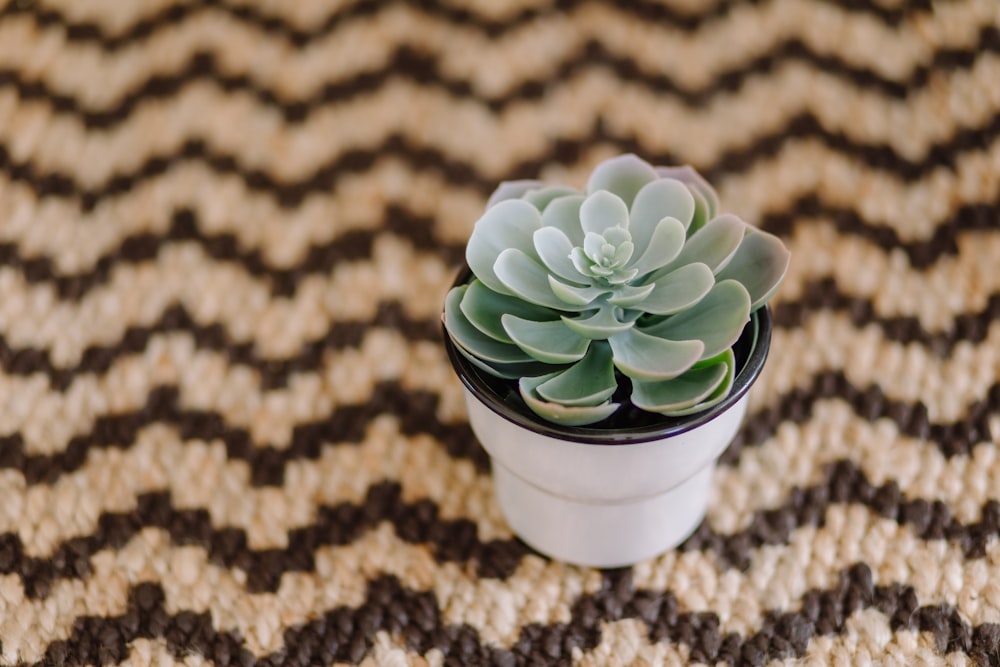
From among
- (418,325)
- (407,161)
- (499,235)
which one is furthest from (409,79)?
(499,235)

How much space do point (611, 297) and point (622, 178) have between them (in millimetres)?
Result: 60

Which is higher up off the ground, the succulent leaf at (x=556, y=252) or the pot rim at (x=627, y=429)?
the succulent leaf at (x=556, y=252)

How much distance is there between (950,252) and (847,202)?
0.20 feet

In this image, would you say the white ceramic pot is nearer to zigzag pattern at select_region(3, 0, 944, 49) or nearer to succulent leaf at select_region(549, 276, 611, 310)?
succulent leaf at select_region(549, 276, 611, 310)

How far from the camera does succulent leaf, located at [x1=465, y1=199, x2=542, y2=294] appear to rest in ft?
1.19

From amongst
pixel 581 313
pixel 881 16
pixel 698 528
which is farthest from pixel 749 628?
pixel 881 16

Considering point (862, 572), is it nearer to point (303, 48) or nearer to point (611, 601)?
point (611, 601)

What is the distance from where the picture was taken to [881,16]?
1.97 ft

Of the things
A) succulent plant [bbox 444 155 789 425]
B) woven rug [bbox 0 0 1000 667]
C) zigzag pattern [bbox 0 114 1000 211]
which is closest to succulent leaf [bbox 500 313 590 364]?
succulent plant [bbox 444 155 789 425]

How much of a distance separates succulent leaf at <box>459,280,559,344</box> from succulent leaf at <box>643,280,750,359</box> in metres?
0.04

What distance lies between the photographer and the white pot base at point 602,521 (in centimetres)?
40

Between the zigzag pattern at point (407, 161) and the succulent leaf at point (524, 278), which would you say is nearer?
the succulent leaf at point (524, 278)

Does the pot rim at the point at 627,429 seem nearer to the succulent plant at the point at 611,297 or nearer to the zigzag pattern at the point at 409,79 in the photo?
the succulent plant at the point at 611,297

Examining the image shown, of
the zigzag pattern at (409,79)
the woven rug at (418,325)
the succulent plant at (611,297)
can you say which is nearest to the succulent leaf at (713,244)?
the succulent plant at (611,297)
